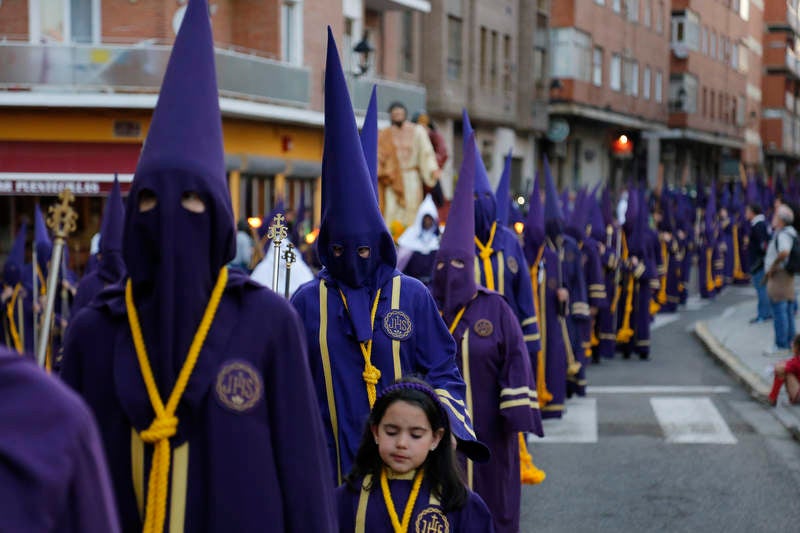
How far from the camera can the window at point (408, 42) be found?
38750 mm

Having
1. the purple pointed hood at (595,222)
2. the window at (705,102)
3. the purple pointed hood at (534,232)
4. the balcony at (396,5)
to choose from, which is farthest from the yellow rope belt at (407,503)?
the window at (705,102)

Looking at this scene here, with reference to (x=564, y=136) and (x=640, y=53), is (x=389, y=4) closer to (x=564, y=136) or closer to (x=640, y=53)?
(x=564, y=136)

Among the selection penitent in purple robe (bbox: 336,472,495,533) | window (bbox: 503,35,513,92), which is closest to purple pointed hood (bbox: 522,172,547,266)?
penitent in purple robe (bbox: 336,472,495,533)

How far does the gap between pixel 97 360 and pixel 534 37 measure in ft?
147

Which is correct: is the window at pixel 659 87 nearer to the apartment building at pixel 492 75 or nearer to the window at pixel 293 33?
the apartment building at pixel 492 75

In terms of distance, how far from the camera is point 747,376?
15.2 meters

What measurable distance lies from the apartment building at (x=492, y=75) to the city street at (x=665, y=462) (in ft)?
74.7

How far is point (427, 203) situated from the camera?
1449cm

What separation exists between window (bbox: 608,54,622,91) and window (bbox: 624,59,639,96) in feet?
2.60

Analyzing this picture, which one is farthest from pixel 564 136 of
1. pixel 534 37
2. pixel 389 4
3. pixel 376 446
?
pixel 376 446

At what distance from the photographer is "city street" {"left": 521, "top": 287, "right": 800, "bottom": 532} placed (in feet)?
28.9

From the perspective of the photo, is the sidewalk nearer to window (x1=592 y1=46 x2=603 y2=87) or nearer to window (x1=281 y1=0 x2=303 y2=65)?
window (x1=281 y1=0 x2=303 y2=65)

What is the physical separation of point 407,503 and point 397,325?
118 centimetres

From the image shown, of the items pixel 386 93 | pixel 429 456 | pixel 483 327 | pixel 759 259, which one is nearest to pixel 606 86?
pixel 386 93
